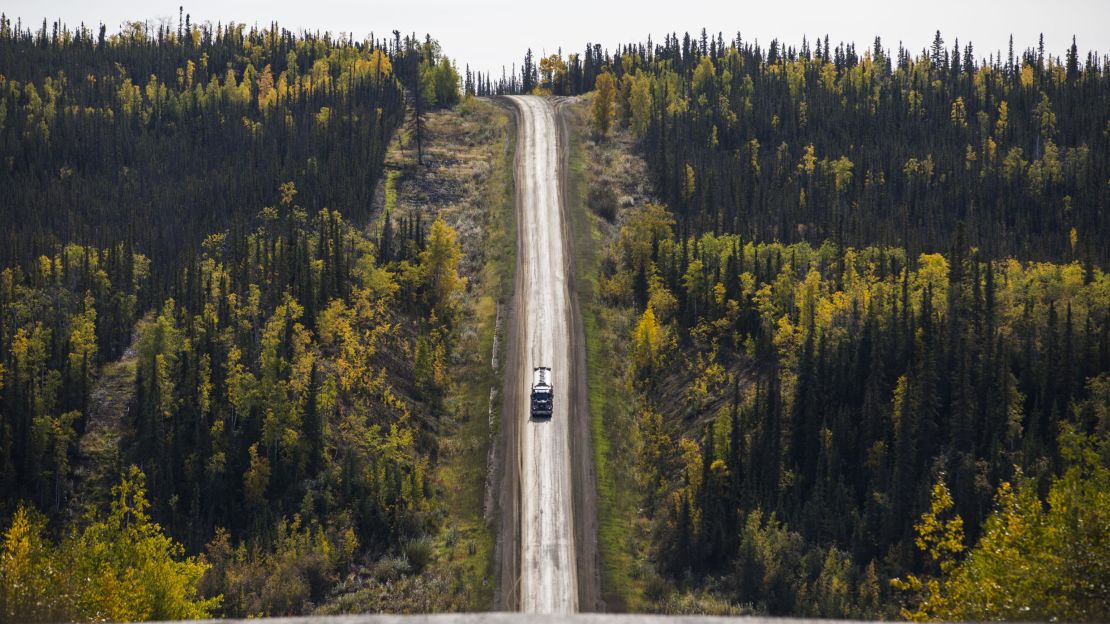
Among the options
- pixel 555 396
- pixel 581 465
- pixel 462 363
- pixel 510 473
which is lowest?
pixel 510 473

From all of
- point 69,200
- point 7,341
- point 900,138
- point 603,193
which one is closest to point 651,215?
point 603,193

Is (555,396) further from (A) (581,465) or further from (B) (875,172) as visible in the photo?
(B) (875,172)

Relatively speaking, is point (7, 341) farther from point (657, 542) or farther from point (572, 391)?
point (657, 542)

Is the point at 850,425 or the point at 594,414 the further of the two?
the point at 594,414

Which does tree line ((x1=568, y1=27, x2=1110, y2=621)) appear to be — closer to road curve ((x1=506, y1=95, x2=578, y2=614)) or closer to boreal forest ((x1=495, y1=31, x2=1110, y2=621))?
boreal forest ((x1=495, y1=31, x2=1110, y2=621))

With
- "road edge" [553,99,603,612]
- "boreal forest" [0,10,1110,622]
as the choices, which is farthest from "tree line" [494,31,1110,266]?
"road edge" [553,99,603,612]

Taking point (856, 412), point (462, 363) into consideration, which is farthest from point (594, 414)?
point (856, 412)
